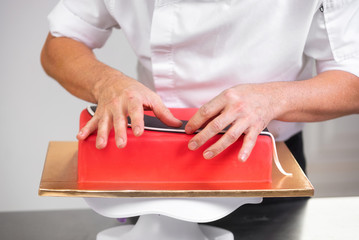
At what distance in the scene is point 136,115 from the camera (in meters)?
0.69

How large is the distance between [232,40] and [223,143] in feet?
0.94

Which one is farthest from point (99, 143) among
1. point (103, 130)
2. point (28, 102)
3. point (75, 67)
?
point (28, 102)

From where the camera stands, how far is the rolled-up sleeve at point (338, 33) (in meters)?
0.86

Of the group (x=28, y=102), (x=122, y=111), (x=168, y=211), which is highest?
(x=122, y=111)

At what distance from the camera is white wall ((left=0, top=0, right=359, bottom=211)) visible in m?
1.85

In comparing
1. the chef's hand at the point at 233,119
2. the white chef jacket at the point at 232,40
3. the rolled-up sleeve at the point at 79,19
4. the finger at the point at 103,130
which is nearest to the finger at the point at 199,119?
the chef's hand at the point at 233,119

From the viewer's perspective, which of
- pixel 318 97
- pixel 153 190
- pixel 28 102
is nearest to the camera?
pixel 153 190

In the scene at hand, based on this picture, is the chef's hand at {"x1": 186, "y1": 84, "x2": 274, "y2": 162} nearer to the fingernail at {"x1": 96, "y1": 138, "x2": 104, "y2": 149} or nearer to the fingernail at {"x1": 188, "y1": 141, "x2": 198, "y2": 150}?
the fingernail at {"x1": 188, "y1": 141, "x2": 198, "y2": 150}

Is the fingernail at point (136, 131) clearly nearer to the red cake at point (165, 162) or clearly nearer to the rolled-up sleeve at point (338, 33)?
the red cake at point (165, 162)

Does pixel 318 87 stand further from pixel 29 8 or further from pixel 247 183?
pixel 29 8

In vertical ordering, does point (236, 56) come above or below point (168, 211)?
above

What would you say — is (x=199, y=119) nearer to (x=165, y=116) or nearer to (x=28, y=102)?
(x=165, y=116)

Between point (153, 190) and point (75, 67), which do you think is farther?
point (75, 67)

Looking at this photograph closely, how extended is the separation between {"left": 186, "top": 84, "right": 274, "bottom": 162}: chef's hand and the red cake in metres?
0.02
